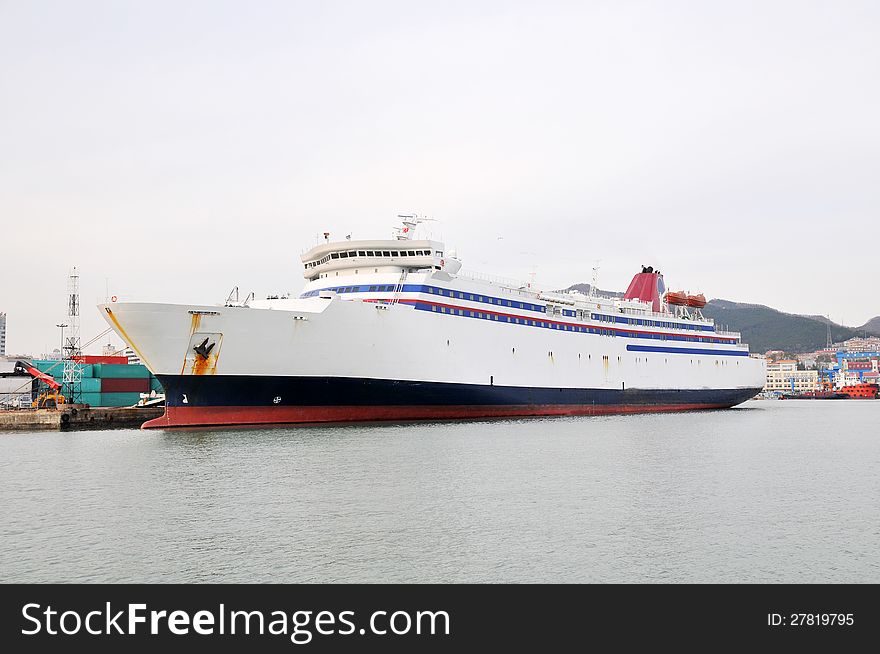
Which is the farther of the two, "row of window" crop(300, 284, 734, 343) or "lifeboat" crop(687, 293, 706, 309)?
"lifeboat" crop(687, 293, 706, 309)

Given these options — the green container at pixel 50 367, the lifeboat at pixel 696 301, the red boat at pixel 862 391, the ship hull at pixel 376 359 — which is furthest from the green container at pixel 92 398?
the red boat at pixel 862 391

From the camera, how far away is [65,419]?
36.2m

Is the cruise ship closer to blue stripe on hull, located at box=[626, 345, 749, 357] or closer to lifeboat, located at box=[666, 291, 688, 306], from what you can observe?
blue stripe on hull, located at box=[626, 345, 749, 357]

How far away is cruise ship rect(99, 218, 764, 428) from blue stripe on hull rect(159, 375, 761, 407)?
55mm

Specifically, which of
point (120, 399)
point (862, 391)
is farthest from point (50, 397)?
point (862, 391)

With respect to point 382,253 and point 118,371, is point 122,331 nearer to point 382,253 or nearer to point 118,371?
point 382,253

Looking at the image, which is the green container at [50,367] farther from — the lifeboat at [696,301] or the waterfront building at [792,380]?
the waterfront building at [792,380]

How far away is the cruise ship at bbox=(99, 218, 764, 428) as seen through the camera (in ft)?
92.1

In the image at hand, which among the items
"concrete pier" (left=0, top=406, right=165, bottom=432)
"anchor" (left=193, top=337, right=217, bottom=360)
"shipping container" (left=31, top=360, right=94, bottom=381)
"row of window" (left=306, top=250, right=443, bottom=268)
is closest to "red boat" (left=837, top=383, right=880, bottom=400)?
"row of window" (left=306, top=250, right=443, bottom=268)

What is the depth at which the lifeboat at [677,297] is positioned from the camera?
5447cm

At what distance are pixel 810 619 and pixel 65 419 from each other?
3562 cm

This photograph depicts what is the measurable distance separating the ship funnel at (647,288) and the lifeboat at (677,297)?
63cm

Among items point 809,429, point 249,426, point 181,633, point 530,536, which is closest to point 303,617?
point 181,633

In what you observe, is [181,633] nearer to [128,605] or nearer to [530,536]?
[128,605]
